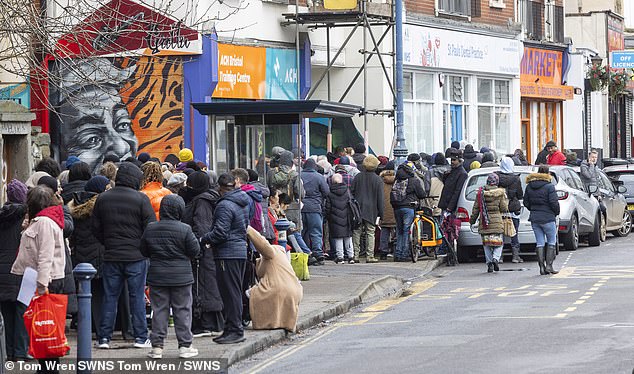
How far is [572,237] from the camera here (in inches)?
985

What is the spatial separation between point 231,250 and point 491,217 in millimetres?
8404

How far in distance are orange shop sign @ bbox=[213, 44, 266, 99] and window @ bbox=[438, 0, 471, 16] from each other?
996cm

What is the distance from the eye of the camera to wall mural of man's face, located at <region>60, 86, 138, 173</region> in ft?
83.1

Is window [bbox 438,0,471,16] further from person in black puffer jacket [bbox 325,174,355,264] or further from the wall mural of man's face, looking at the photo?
person in black puffer jacket [bbox 325,174,355,264]

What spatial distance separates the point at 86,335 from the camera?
1136 centimetres

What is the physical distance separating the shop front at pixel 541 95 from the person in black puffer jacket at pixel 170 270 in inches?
1199

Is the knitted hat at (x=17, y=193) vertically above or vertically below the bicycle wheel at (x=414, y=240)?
above

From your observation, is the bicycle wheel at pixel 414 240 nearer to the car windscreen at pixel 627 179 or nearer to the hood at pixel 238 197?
the car windscreen at pixel 627 179

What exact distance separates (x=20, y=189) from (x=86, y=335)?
190 centimetres

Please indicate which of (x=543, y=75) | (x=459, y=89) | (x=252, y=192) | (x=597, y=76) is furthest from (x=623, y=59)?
(x=252, y=192)

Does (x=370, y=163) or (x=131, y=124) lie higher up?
(x=131, y=124)

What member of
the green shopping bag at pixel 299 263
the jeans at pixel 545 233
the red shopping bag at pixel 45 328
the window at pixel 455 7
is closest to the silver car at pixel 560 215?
the jeans at pixel 545 233

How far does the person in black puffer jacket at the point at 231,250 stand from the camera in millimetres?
13672

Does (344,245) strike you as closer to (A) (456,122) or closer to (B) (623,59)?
(A) (456,122)
